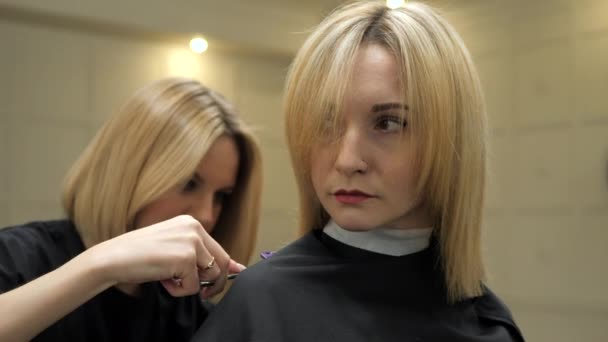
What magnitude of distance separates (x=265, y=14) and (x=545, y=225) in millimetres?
1303

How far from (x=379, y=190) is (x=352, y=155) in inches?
2.6

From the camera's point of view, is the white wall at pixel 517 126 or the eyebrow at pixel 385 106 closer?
the eyebrow at pixel 385 106

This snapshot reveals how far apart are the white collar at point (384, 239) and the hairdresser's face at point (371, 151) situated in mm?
56

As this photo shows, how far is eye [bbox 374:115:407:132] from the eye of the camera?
34.7 inches

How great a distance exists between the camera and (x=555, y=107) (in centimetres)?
221

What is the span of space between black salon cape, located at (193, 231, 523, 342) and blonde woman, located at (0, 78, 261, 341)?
0.35 metres

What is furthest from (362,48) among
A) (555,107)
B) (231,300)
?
(555,107)

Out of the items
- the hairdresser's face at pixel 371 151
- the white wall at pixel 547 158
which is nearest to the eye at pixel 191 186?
the hairdresser's face at pixel 371 151

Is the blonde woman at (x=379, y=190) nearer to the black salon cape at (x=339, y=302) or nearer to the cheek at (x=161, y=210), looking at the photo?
the black salon cape at (x=339, y=302)

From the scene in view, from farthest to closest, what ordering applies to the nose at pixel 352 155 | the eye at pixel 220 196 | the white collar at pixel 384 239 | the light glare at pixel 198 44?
the light glare at pixel 198 44 → the eye at pixel 220 196 → the white collar at pixel 384 239 → the nose at pixel 352 155

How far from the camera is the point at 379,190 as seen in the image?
0.89 m

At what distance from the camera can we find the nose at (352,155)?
2.84ft

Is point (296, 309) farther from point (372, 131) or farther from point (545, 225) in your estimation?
point (545, 225)

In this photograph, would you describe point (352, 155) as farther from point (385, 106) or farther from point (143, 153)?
point (143, 153)
